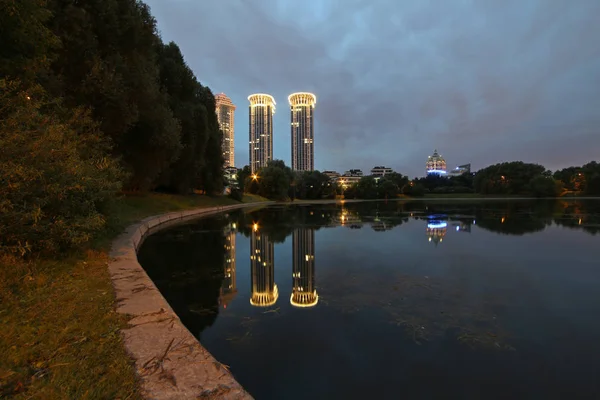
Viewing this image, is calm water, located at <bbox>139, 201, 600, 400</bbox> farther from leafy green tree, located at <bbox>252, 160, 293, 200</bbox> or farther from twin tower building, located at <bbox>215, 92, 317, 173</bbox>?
twin tower building, located at <bbox>215, 92, 317, 173</bbox>

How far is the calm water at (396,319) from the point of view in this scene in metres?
3.40

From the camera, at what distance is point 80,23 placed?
484 inches

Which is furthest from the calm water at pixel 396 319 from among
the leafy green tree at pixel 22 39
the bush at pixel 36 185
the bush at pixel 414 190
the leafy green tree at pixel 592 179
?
the leafy green tree at pixel 592 179

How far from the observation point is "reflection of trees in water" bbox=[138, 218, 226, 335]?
5419 millimetres

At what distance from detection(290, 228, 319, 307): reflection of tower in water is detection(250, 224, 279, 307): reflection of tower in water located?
1.53ft

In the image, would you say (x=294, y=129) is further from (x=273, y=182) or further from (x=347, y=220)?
(x=347, y=220)

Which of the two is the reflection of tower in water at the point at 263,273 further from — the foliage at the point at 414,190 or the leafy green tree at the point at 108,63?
the foliage at the point at 414,190

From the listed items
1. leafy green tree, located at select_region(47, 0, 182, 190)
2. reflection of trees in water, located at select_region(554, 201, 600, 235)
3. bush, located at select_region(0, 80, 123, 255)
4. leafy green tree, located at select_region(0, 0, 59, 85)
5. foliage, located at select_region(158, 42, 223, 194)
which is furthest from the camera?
foliage, located at select_region(158, 42, 223, 194)

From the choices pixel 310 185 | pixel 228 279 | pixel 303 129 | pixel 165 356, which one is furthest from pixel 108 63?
pixel 303 129

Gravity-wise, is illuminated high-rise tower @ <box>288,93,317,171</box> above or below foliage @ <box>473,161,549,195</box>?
above

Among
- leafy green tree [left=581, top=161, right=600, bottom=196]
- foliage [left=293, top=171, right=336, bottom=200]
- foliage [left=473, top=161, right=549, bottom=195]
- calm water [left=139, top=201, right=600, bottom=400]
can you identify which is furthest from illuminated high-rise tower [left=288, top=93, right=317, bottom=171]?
calm water [left=139, top=201, right=600, bottom=400]

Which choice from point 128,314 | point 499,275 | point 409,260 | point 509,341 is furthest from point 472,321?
point 128,314

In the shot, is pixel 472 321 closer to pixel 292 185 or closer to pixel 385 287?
pixel 385 287

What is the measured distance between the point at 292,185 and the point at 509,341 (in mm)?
67528
